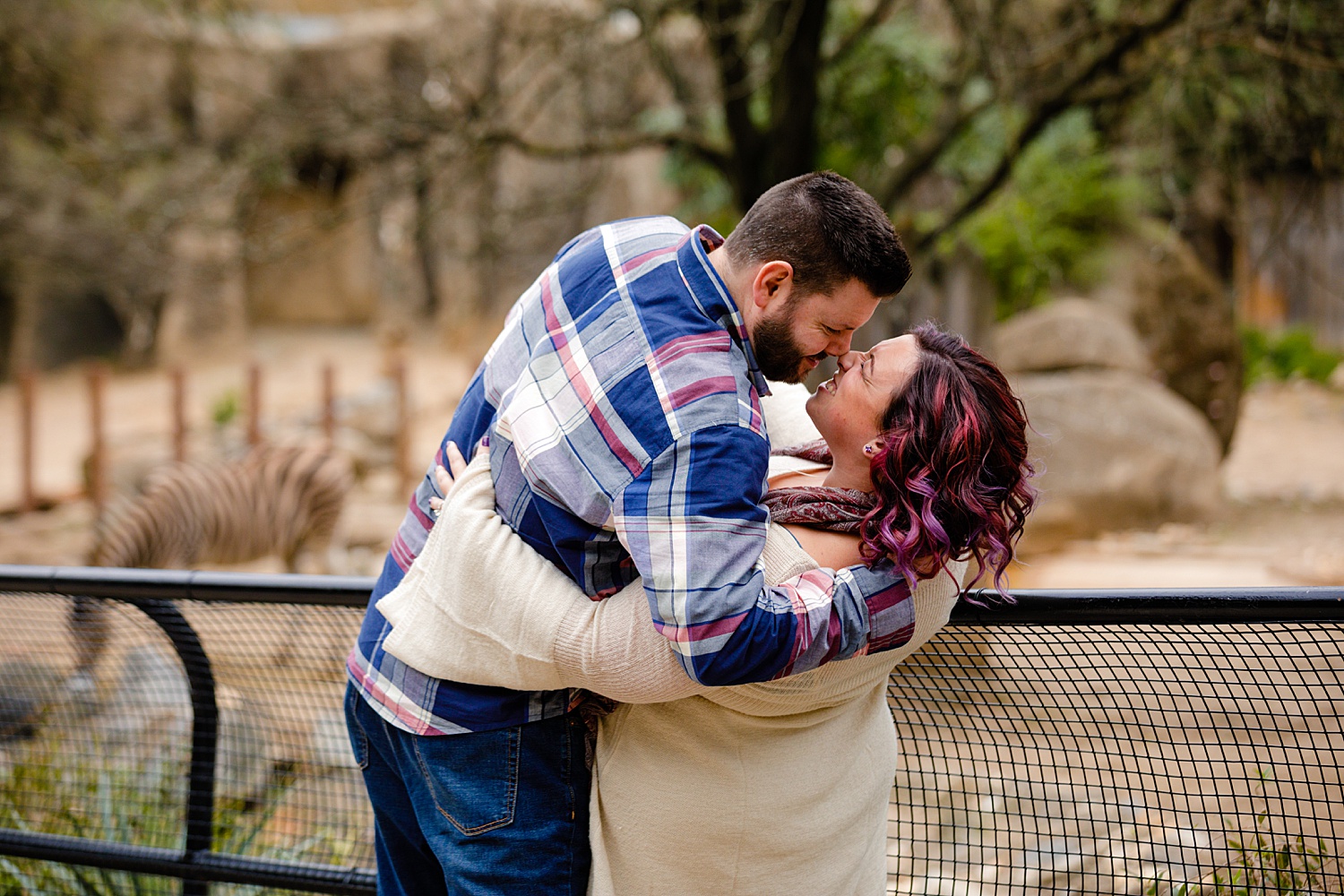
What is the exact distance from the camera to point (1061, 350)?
26.5 ft

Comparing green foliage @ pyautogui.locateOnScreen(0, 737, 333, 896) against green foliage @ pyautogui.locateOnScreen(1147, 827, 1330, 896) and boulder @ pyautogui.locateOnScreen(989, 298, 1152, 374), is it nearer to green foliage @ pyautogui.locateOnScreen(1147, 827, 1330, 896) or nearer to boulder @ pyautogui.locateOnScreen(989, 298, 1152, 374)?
green foliage @ pyautogui.locateOnScreen(1147, 827, 1330, 896)

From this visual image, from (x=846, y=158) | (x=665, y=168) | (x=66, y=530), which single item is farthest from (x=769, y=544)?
(x=66, y=530)

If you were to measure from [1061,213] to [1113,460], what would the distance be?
590 cm

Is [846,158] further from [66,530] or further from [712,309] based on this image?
[66,530]

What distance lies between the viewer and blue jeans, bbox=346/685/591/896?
5.48 feet

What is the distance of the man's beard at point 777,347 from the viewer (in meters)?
1.65

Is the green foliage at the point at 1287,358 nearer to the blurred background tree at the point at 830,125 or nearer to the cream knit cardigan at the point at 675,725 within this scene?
the blurred background tree at the point at 830,125

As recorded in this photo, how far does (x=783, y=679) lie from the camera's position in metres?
1.59

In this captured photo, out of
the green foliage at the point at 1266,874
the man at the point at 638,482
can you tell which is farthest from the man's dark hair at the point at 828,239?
the green foliage at the point at 1266,874

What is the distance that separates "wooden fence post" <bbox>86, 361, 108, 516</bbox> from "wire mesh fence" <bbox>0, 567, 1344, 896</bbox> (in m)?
7.53

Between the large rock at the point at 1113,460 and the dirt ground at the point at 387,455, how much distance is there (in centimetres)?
16

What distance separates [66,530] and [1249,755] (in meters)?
10.6

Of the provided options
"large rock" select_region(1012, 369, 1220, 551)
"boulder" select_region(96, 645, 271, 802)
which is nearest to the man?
"boulder" select_region(96, 645, 271, 802)

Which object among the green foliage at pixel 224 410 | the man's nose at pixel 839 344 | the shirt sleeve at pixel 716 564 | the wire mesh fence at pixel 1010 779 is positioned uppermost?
the man's nose at pixel 839 344
